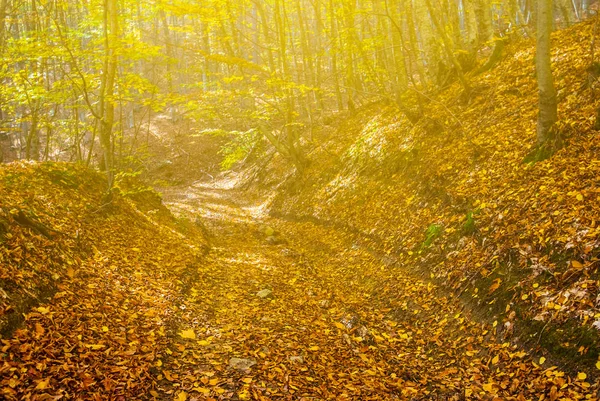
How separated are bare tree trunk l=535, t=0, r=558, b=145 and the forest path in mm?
3594

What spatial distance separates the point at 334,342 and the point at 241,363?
4.94ft

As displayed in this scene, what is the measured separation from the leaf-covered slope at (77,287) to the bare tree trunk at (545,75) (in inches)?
282

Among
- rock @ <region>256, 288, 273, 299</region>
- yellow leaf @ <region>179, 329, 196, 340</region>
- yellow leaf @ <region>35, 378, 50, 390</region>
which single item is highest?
yellow leaf @ <region>35, 378, 50, 390</region>

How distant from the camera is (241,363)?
532cm

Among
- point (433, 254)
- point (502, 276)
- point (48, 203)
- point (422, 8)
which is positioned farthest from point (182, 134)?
point (502, 276)

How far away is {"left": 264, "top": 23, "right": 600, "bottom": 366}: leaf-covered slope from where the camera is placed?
16.5 ft

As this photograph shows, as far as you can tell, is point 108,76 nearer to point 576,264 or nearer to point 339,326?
point 339,326

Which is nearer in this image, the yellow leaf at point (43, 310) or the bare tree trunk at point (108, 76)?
the yellow leaf at point (43, 310)

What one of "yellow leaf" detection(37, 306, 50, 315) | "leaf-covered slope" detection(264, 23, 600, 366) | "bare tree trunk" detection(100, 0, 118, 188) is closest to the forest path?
"leaf-covered slope" detection(264, 23, 600, 366)

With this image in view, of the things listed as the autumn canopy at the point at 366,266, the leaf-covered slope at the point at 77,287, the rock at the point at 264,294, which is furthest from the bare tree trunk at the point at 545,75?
the leaf-covered slope at the point at 77,287

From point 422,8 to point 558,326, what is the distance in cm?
1187

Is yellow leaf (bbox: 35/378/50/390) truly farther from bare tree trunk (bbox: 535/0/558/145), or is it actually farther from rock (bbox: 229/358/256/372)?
bare tree trunk (bbox: 535/0/558/145)

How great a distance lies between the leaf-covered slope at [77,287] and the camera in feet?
13.4

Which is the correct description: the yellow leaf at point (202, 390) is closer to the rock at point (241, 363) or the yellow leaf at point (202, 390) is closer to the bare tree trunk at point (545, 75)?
the rock at point (241, 363)
